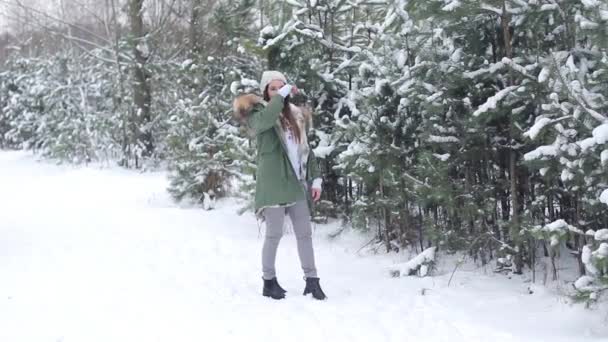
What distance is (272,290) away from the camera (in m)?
4.89

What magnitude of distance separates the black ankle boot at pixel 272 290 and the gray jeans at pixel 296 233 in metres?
0.04

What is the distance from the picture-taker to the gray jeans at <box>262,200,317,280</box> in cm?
487

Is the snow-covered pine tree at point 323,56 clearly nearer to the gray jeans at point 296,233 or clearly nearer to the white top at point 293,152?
the white top at point 293,152

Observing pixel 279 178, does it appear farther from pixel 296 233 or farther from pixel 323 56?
pixel 323 56

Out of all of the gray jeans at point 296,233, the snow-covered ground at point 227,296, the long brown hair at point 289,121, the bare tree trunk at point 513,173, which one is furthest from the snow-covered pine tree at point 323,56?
the bare tree trunk at point 513,173

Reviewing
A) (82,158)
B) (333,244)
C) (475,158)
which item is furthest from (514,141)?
(82,158)

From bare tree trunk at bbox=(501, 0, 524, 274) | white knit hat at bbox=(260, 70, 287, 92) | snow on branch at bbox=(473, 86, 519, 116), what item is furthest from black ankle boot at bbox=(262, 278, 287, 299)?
snow on branch at bbox=(473, 86, 519, 116)

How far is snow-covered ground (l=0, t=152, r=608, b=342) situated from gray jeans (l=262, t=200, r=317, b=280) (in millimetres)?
271

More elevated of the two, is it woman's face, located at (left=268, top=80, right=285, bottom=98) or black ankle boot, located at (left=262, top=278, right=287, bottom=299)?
woman's face, located at (left=268, top=80, right=285, bottom=98)

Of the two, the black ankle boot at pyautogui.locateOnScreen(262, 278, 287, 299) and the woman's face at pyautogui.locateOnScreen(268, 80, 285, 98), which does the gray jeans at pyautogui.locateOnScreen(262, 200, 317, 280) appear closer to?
the black ankle boot at pyautogui.locateOnScreen(262, 278, 287, 299)

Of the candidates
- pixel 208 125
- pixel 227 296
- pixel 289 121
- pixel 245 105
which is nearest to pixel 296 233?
pixel 227 296

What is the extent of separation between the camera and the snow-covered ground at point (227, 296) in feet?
13.3

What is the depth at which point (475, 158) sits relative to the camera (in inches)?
205

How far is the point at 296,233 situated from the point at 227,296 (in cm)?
76
